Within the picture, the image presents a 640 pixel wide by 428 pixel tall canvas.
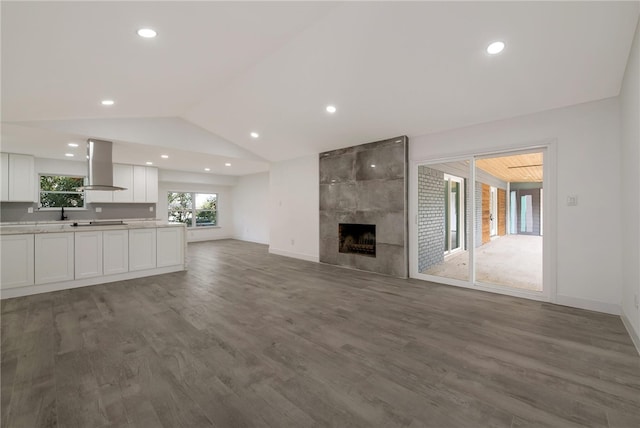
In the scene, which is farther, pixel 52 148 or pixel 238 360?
pixel 52 148

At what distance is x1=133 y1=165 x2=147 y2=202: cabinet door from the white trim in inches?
135

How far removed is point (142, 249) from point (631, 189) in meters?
6.88

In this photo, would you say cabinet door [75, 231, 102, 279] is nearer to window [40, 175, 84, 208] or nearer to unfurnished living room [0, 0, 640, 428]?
unfurnished living room [0, 0, 640, 428]

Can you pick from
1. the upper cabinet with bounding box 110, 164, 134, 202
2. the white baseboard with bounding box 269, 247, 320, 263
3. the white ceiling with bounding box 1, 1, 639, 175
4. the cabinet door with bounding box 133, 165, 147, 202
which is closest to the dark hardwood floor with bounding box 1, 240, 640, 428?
the white ceiling with bounding box 1, 1, 639, 175

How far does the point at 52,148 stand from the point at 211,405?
6708 mm

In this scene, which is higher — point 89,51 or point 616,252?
point 89,51

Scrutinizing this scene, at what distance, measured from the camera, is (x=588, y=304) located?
3248 mm

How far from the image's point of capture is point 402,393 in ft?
5.92

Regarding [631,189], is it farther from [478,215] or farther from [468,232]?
[478,215]

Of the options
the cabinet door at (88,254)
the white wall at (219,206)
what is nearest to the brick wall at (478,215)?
the cabinet door at (88,254)

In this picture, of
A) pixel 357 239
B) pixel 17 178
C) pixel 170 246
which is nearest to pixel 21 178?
pixel 17 178

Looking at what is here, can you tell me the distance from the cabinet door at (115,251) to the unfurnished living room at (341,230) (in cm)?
3

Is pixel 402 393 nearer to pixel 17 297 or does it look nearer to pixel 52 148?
pixel 17 297

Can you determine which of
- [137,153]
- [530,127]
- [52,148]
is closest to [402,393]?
[530,127]
